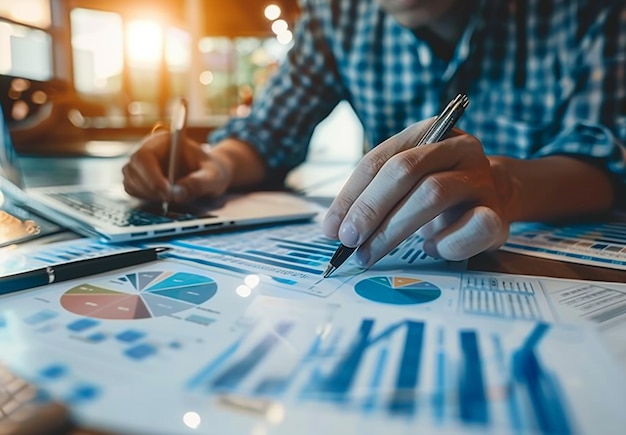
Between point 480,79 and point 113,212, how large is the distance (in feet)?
1.93

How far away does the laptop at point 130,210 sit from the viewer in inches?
17.9

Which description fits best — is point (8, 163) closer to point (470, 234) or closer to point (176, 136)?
point (176, 136)

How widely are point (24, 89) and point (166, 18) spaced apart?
369 cm

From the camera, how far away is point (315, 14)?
943mm

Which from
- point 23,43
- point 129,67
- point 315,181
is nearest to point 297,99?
point 315,181

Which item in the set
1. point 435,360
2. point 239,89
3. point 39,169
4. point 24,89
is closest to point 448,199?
point 435,360

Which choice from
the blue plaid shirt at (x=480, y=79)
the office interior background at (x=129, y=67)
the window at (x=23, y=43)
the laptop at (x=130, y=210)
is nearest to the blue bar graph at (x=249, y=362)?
the laptop at (x=130, y=210)

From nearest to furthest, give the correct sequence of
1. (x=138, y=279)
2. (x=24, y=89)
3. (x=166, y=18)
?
(x=138, y=279)
(x=24, y=89)
(x=166, y=18)

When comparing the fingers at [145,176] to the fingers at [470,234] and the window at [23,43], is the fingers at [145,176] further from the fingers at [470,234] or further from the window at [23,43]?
the window at [23,43]

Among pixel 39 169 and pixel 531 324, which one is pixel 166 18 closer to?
pixel 39 169

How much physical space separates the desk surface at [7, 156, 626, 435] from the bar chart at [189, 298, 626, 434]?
7cm

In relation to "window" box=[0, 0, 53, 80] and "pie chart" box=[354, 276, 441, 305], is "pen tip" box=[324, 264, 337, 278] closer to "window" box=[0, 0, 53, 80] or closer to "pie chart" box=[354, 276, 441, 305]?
"pie chart" box=[354, 276, 441, 305]

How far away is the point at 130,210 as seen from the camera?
0.53 metres

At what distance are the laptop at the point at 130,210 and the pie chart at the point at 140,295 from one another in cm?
12
